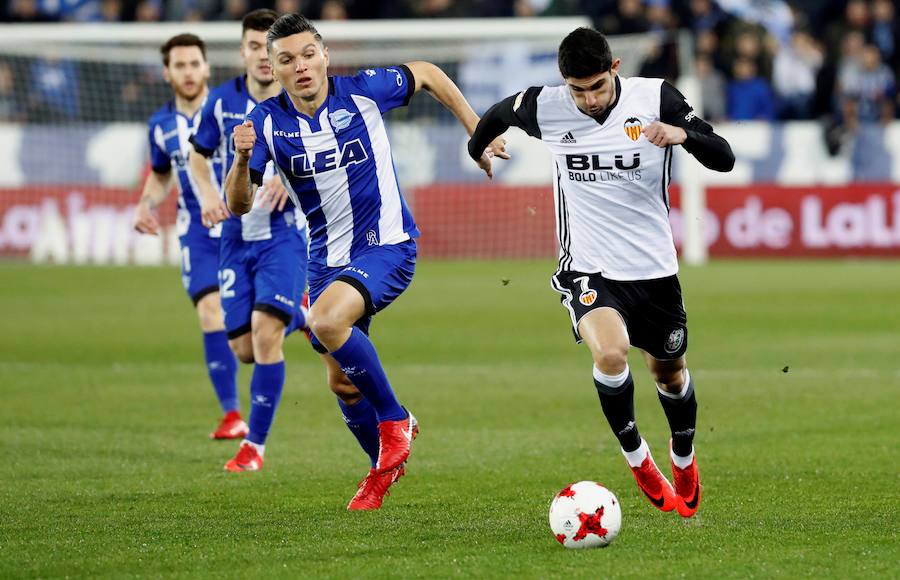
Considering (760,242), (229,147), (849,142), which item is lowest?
(760,242)

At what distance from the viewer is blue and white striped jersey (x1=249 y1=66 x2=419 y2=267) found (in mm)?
7410

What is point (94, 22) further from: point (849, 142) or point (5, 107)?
point (849, 142)

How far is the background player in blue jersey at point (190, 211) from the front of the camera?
10320 millimetres

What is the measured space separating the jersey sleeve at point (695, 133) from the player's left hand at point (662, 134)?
0.13 m

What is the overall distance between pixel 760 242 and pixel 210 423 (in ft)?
48.8

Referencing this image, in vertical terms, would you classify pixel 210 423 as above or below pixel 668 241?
below

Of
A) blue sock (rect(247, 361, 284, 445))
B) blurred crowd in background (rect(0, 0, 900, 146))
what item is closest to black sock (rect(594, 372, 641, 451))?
blue sock (rect(247, 361, 284, 445))

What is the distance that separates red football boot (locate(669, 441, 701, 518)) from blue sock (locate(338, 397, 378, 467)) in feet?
5.19

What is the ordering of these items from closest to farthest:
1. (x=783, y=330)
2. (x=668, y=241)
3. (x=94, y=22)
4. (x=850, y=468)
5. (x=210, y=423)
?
(x=668, y=241), (x=850, y=468), (x=210, y=423), (x=783, y=330), (x=94, y=22)

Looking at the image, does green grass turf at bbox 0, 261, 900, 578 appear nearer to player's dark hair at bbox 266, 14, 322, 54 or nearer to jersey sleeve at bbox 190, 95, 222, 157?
jersey sleeve at bbox 190, 95, 222, 157

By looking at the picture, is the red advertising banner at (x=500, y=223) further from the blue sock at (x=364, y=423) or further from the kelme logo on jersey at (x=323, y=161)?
the kelme logo on jersey at (x=323, y=161)

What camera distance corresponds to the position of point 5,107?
2342 cm

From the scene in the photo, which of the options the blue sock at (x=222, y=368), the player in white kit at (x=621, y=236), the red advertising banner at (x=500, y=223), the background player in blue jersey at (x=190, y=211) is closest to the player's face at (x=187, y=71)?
the background player in blue jersey at (x=190, y=211)

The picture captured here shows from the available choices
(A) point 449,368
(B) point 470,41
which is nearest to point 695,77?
(B) point 470,41
